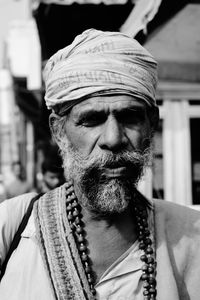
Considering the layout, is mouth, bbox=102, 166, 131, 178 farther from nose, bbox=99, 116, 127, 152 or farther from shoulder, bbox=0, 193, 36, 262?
shoulder, bbox=0, 193, 36, 262

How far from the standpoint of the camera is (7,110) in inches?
1196

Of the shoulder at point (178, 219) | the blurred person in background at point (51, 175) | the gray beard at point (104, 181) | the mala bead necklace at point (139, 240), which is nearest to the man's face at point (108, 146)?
the gray beard at point (104, 181)

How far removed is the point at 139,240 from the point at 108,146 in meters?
0.48

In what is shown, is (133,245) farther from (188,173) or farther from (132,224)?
(188,173)

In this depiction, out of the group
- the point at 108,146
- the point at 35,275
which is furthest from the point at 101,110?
the point at 35,275

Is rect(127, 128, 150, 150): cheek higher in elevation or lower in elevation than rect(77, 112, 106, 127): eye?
lower

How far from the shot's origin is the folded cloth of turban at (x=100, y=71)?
2.18 meters

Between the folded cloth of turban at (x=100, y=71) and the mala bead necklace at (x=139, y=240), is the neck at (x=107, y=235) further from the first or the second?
the folded cloth of turban at (x=100, y=71)

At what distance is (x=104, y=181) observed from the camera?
221 cm

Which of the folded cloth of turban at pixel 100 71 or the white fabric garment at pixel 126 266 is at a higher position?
the folded cloth of turban at pixel 100 71

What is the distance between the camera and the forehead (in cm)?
216

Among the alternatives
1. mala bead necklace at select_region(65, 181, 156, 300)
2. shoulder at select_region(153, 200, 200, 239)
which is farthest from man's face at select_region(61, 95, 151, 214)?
shoulder at select_region(153, 200, 200, 239)

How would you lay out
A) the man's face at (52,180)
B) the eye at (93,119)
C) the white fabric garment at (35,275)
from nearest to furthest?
the white fabric garment at (35,275)
the eye at (93,119)
the man's face at (52,180)

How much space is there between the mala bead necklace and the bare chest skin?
0.03m
